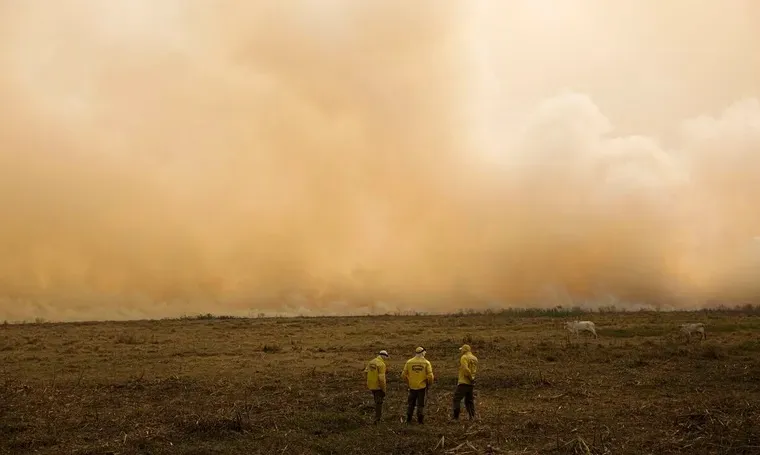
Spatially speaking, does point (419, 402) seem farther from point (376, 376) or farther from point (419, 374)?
point (376, 376)

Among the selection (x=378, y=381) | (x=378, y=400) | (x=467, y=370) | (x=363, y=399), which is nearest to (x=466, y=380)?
(x=467, y=370)

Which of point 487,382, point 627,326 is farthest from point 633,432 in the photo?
point 627,326

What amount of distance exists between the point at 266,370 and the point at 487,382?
1023 centimetres

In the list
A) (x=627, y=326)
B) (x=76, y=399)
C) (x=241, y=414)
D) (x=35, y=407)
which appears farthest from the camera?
(x=627, y=326)

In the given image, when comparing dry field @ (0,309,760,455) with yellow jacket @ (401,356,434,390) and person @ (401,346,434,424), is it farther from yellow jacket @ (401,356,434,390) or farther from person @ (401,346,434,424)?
yellow jacket @ (401,356,434,390)

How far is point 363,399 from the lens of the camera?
818 inches

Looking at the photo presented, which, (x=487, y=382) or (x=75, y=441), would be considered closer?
(x=75, y=441)

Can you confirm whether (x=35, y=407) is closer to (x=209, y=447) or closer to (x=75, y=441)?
(x=75, y=441)

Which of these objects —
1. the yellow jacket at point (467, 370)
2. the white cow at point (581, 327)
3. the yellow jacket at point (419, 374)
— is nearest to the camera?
the yellow jacket at point (419, 374)

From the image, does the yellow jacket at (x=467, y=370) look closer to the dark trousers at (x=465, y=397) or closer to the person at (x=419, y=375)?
the dark trousers at (x=465, y=397)

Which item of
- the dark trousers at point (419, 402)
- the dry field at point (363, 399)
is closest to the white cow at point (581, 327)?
the dry field at point (363, 399)

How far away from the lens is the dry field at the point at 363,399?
50.0 feet

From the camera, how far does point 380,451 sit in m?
14.7

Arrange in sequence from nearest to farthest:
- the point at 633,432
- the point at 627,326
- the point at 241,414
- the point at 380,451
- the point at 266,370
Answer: the point at 380,451, the point at 633,432, the point at 241,414, the point at 266,370, the point at 627,326
